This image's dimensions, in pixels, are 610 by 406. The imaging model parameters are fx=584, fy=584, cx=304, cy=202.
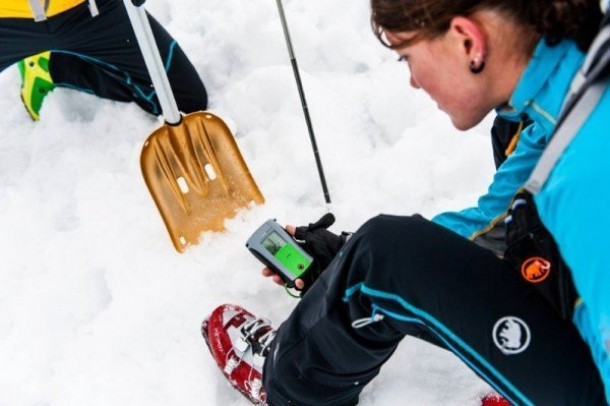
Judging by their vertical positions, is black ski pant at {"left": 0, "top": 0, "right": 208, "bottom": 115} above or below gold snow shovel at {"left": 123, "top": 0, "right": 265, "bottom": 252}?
above

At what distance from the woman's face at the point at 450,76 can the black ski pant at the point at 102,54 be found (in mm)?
1469

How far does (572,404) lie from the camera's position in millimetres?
1098

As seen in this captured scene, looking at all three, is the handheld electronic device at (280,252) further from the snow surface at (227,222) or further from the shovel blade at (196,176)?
the shovel blade at (196,176)

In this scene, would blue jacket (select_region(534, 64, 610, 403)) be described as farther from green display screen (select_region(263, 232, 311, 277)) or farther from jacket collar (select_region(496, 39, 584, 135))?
green display screen (select_region(263, 232, 311, 277))

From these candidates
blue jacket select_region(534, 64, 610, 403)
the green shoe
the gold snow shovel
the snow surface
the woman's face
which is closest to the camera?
blue jacket select_region(534, 64, 610, 403)

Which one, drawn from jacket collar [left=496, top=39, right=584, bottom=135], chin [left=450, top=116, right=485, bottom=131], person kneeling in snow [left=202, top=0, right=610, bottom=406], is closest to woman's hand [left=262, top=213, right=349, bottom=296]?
person kneeling in snow [left=202, top=0, right=610, bottom=406]

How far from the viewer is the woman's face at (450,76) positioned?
3.59ft

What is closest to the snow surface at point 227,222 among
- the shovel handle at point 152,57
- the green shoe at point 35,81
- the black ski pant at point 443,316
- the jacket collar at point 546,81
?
the green shoe at point 35,81

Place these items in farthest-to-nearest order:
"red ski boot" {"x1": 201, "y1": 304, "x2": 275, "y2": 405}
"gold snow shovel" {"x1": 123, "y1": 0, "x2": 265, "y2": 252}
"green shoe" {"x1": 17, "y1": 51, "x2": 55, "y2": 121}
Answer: "green shoe" {"x1": 17, "y1": 51, "x2": 55, "y2": 121}
"gold snow shovel" {"x1": 123, "y1": 0, "x2": 265, "y2": 252}
"red ski boot" {"x1": 201, "y1": 304, "x2": 275, "y2": 405}

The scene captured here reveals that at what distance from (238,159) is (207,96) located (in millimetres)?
500

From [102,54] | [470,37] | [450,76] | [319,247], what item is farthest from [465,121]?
[102,54]

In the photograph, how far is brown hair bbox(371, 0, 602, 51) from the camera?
96cm

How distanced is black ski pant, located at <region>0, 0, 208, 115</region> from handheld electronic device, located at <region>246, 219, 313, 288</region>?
0.93 m

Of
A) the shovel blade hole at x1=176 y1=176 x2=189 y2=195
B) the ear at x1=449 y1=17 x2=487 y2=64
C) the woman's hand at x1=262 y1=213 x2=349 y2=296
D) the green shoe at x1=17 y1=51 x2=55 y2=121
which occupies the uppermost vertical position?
the ear at x1=449 y1=17 x2=487 y2=64
